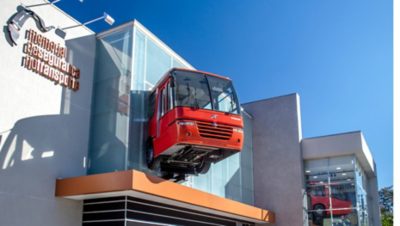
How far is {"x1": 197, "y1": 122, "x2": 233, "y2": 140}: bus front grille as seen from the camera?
9.95m

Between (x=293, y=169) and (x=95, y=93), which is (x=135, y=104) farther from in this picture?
(x=293, y=169)

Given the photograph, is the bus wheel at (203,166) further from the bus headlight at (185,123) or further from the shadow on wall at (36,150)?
the shadow on wall at (36,150)

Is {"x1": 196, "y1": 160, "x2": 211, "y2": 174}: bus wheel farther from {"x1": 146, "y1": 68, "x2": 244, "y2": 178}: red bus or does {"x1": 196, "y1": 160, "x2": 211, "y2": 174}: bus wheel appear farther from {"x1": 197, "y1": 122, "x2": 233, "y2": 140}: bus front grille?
{"x1": 197, "y1": 122, "x2": 233, "y2": 140}: bus front grille

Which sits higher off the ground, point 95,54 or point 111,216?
point 95,54

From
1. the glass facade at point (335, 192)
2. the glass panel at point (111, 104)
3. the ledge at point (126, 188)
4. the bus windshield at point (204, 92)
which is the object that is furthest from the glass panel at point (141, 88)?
the glass facade at point (335, 192)

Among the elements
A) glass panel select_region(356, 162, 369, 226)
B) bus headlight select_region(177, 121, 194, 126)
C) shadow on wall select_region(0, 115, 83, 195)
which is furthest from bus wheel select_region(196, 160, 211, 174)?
glass panel select_region(356, 162, 369, 226)

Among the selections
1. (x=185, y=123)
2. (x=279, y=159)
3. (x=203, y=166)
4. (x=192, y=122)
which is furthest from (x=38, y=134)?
(x=279, y=159)

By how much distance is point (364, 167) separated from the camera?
20.8 metres

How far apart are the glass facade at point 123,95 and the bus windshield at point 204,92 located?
151cm

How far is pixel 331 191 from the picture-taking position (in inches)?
693

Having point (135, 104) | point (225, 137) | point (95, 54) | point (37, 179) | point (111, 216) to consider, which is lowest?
point (111, 216)

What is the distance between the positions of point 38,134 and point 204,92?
13.1 ft

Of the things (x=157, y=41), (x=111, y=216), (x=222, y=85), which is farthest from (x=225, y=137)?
(x=157, y=41)

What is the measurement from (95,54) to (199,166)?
4195mm
